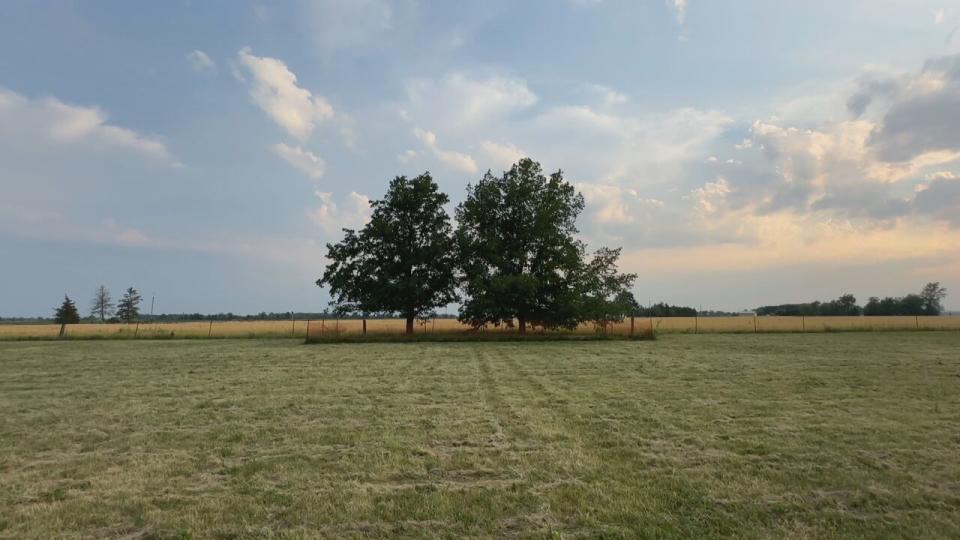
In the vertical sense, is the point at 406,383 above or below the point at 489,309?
below

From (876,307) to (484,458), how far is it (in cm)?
12329

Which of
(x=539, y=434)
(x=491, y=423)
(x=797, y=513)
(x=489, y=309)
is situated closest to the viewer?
(x=797, y=513)

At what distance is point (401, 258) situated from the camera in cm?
3412

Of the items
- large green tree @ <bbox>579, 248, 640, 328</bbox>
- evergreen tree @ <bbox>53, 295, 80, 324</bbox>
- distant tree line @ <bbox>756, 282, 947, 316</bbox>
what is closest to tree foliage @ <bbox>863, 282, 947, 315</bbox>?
distant tree line @ <bbox>756, 282, 947, 316</bbox>

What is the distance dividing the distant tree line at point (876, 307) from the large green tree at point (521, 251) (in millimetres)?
88522

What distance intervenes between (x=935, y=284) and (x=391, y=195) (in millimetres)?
130706

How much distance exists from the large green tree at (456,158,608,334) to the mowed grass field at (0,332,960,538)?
2009 centimetres

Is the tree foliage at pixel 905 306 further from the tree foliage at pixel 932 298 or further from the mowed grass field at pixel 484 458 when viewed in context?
the mowed grass field at pixel 484 458

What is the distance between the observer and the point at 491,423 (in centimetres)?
788

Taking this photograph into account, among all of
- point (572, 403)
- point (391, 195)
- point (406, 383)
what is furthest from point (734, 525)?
point (391, 195)

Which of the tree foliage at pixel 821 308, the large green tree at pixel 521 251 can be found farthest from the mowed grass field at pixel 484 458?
the tree foliage at pixel 821 308

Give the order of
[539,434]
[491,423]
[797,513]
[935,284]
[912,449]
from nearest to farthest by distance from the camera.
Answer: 1. [797,513]
2. [912,449]
3. [539,434]
4. [491,423]
5. [935,284]

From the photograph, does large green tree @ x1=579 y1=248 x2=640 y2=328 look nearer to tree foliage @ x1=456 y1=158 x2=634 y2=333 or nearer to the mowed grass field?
tree foliage @ x1=456 y1=158 x2=634 y2=333

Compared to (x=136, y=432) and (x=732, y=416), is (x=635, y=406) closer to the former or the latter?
(x=732, y=416)
